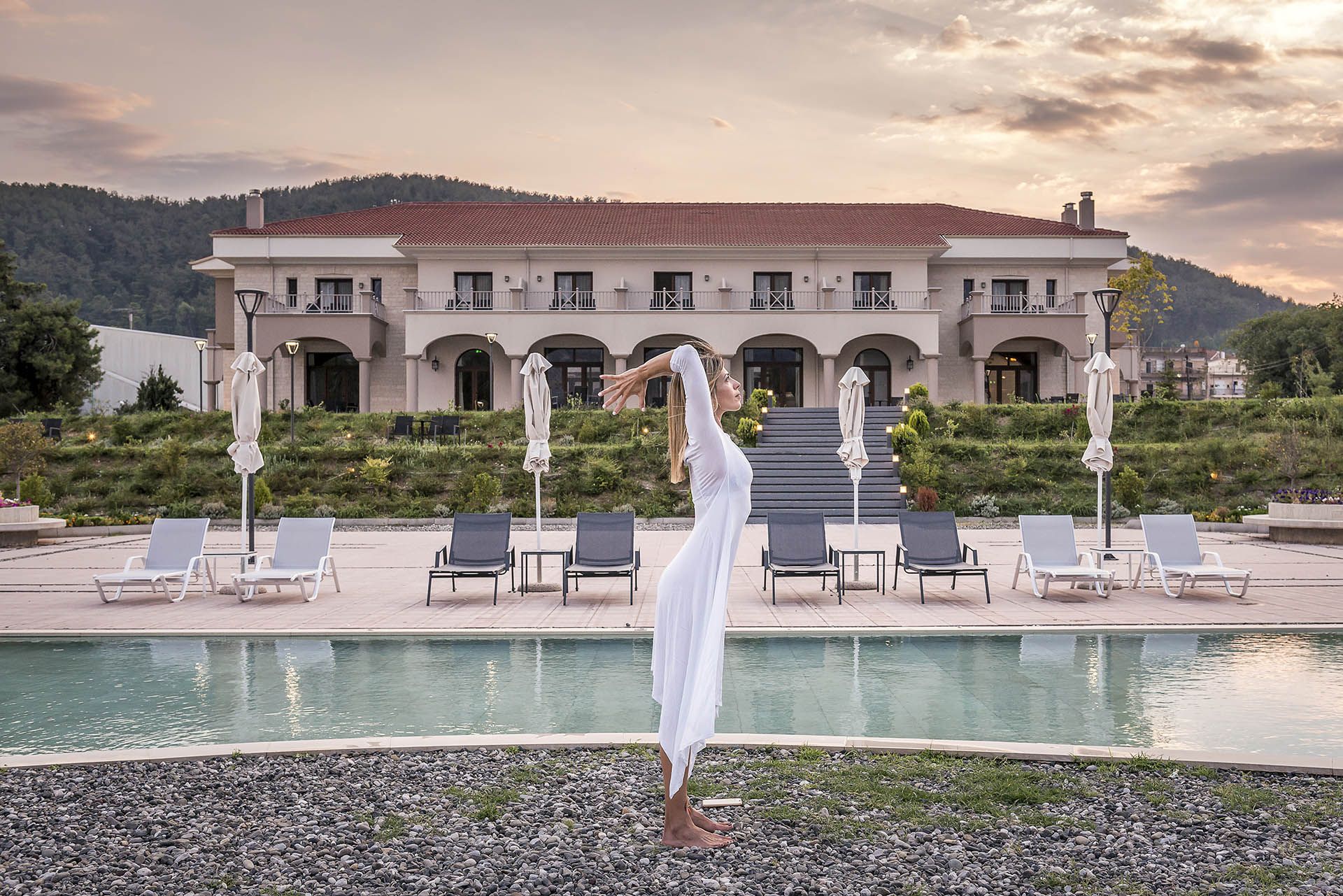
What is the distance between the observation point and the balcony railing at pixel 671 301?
108 ft

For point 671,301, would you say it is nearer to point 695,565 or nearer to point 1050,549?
point 1050,549

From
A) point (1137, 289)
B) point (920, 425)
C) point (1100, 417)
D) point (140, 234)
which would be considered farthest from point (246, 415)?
point (140, 234)

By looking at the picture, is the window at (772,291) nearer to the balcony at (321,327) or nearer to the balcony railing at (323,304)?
the balcony railing at (323,304)

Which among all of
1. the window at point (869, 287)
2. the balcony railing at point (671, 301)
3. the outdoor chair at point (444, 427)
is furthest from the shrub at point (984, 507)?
the outdoor chair at point (444, 427)

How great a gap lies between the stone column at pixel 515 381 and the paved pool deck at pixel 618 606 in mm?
18796

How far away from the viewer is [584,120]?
2725cm

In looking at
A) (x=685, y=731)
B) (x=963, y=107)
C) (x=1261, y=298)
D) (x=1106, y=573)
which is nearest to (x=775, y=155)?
(x=963, y=107)

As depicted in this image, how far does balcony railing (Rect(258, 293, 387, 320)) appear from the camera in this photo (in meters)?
32.9

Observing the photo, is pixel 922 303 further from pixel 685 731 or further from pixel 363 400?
pixel 685 731

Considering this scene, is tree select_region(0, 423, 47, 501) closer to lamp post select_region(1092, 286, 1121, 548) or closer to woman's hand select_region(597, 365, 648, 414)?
woman's hand select_region(597, 365, 648, 414)

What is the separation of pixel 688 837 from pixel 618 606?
6.33 m

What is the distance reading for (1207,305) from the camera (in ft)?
304

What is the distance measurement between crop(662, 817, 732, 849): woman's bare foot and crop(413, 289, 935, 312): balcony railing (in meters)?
29.6

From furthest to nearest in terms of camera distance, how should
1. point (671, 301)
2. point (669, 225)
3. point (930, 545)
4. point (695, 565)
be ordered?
point (669, 225), point (671, 301), point (930, 545), point (695, 565)
